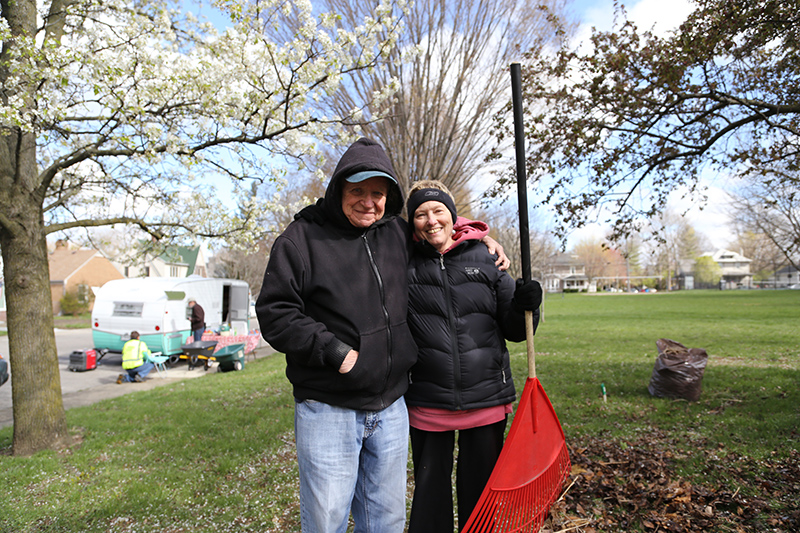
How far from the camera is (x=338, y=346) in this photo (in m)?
2.02

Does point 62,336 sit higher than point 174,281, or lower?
lower

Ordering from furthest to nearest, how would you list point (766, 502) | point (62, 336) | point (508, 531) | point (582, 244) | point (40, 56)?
point (582, 244) < point (62, 336) < point (40, 56) < point (766, 502) < point (508, 531)

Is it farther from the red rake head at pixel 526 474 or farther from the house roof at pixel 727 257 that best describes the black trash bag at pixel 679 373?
the house roof at pixel 727 257

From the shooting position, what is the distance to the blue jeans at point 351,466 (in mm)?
2080

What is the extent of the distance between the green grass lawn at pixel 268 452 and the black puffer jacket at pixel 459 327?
5.10 ft

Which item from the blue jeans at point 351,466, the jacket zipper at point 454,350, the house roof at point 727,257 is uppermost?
the house roof at point 727,257

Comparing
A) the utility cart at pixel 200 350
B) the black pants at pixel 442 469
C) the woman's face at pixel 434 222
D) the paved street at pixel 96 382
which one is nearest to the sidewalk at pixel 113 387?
the paved street at pixel 96 382

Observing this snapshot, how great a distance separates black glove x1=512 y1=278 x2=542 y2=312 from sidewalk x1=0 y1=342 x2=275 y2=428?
8273 millimetres

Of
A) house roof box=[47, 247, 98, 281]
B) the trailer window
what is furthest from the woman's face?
house roof box=[47, 247, 98, 281]

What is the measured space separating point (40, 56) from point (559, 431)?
5.06 meters

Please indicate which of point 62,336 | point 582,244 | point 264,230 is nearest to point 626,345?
point 264,230

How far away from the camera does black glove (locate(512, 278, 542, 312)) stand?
248 centimetres

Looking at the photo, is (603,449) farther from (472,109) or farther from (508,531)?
(472,109)

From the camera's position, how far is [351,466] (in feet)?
7.00
